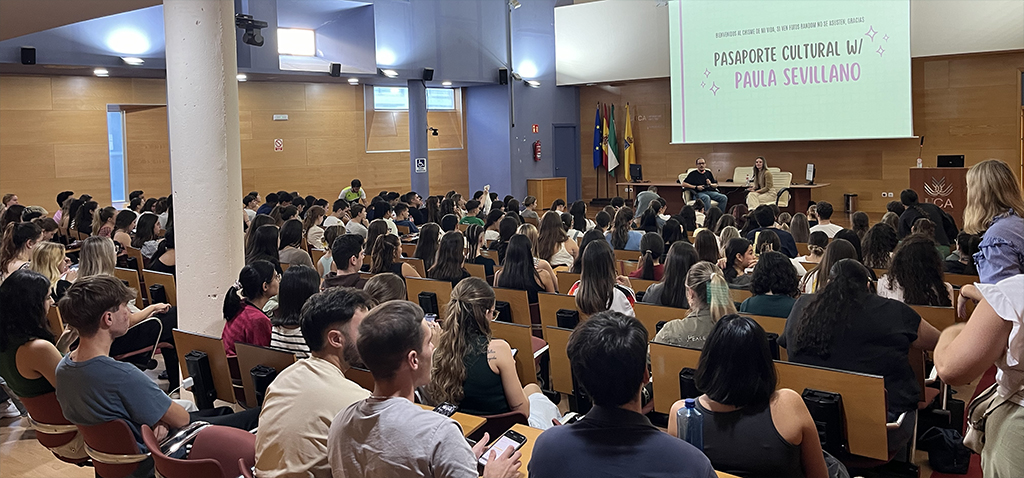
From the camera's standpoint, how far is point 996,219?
12.9 feet

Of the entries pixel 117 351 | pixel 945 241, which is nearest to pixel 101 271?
pixel 117 351

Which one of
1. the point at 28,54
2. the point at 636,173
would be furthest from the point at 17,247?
the point at 636,173

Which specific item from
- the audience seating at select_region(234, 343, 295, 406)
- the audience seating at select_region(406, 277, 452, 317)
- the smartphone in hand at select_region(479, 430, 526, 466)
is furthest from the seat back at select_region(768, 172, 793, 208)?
the smartphone in hand at select_region(479, 430, 526, 466)

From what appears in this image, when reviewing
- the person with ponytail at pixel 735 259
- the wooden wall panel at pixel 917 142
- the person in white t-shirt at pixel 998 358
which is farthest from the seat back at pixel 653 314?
the wooden wall panel at pixel 917 142

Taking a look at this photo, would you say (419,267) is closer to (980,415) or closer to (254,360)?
(254,360)

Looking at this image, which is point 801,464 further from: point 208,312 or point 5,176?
point 5,176

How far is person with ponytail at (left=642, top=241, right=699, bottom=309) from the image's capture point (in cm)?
475

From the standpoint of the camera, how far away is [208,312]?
4.90 meters

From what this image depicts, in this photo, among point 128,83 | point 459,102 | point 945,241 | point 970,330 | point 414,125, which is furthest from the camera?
point 459,102

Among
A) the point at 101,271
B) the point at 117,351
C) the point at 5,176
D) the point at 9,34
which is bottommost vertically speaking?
the point at 117,351

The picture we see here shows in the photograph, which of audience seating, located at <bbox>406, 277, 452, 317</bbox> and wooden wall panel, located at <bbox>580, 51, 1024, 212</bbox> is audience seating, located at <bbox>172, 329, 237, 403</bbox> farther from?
wooden wall panel, located at <bbox>580, 51, 1024, 212</bbox>

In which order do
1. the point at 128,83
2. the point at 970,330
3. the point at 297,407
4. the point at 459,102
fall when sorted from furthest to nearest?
1. the point at 459,102
2. the point at 128,83
3. the point at 297,407
4. the point at 970,330

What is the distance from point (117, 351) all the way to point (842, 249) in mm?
4614

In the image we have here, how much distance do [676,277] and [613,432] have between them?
2.89 metres
